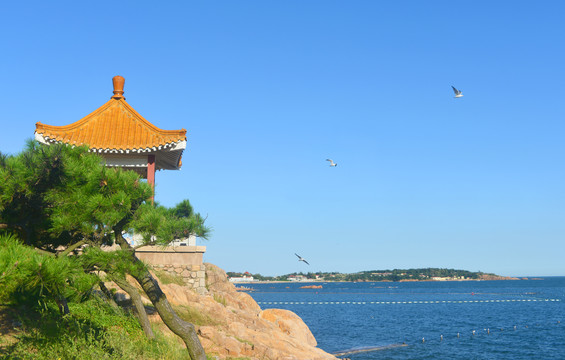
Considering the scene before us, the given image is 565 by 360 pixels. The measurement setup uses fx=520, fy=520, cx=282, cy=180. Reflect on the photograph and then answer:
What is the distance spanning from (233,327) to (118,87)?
36.5 ft

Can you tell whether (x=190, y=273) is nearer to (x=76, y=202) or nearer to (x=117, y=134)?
(x=117, y=134)

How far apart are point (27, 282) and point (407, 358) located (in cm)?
3597

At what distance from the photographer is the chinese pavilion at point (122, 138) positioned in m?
19.6

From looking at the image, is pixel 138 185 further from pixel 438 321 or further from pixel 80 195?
pixel 438 321

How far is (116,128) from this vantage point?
20.5 m

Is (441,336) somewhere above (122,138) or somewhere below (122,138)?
below

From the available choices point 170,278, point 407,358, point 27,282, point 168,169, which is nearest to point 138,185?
point 27,282

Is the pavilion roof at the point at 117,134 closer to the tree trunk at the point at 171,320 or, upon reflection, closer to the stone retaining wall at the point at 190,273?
the stone retaining wall at the point at 190,273

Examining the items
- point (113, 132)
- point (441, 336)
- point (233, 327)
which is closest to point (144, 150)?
point (113, 132)

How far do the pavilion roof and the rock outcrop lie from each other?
521cm

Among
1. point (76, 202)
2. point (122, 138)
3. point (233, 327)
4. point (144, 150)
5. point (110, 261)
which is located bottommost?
point (233, 327)

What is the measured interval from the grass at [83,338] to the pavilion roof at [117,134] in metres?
6.73

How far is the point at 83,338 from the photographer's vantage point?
39.5 feet

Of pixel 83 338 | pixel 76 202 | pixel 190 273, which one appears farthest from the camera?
pixel 190 273
